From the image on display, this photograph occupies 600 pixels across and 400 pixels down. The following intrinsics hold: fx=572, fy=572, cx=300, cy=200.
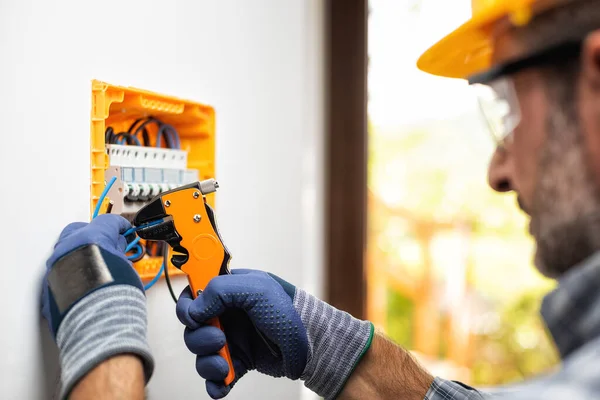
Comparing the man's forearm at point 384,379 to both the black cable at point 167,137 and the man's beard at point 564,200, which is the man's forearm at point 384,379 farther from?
the black cable at point 167,137

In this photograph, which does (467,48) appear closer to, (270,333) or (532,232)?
(532,232)

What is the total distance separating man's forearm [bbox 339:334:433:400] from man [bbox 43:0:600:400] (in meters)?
0.14

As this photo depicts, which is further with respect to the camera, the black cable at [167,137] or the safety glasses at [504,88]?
the black cable at [167,137]

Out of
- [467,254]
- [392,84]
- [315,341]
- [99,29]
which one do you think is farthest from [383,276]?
[99,29]

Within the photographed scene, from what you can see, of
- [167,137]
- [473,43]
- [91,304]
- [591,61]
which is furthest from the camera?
[167,137]

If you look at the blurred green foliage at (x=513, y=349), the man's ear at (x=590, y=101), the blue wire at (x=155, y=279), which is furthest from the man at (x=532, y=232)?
the blurred green foliage at (x=513, y=349)

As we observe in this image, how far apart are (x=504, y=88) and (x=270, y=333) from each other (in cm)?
48

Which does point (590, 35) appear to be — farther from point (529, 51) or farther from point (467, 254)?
point (467, 254)

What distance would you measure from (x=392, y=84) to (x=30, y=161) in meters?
3.09

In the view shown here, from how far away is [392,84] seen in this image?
142 inches

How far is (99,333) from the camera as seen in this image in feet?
2.26

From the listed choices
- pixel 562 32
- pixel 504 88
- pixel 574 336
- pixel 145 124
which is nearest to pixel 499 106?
pixel 504 88

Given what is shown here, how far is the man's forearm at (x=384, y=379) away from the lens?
996 millimetres

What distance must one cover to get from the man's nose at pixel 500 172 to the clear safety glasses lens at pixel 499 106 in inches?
0.8
